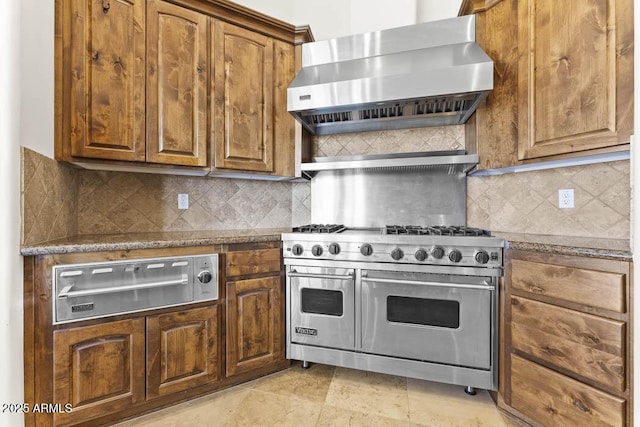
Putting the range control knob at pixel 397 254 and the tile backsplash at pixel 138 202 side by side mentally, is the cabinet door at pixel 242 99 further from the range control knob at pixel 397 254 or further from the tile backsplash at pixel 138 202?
the range control knob at pixel 397 254

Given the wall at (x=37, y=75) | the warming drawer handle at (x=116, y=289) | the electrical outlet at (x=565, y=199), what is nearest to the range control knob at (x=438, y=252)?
the electrical outlet at (x=565, y=199)

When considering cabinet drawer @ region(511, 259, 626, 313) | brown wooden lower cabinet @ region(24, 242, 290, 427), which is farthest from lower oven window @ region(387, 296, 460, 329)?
brown wooden lower cabinet @ region(24, 242, 290, 427)

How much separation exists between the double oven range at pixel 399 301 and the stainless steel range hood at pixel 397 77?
0.87 meters

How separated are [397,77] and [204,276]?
1678 mm

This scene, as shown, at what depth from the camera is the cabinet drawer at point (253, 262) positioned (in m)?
1.73

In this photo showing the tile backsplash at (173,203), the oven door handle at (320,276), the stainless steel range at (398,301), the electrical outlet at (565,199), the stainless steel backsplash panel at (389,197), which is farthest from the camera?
the stainless steel backsplash panel at (389,197)

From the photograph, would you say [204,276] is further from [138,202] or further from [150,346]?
[138,202]

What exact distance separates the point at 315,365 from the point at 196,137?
1846mm

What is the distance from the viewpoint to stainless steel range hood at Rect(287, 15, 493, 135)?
1.65m

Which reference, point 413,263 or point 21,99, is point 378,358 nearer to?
point 413,263

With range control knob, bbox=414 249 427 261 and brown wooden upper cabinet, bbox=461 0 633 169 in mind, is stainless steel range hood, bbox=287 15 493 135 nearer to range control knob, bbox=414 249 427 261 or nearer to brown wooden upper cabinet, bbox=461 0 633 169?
brown wooden upper cabinet, bbox=461 0 633 169

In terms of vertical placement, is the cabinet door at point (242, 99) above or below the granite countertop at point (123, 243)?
above

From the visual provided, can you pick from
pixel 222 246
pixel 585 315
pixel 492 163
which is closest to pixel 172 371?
pixel 222 246

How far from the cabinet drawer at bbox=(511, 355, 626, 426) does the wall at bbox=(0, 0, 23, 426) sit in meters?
2.38
